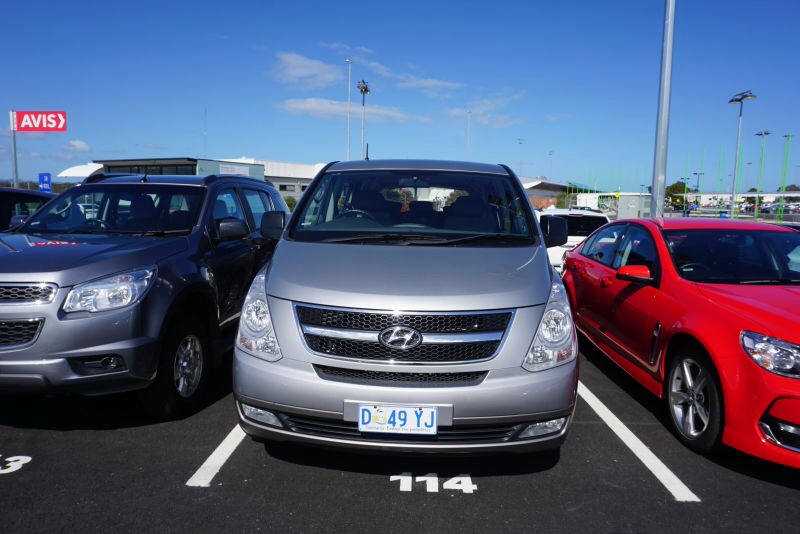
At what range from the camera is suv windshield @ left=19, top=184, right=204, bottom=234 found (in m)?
4.87

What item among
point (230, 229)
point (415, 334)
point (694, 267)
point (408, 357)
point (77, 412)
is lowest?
point (77, 412)

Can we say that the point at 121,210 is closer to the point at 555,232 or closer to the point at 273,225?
the point at 273,225

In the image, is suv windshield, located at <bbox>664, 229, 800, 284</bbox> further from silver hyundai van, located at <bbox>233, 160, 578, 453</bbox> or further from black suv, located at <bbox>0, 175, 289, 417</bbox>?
black suv, located at <bbox>0, 175, 289, 417</bbox>

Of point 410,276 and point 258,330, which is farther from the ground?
point 410,276

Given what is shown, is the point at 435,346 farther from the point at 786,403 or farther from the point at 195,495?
the point at 786,403

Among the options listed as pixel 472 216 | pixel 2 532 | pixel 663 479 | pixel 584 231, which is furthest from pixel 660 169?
pixel 2 532

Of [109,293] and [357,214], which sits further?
[357,214]

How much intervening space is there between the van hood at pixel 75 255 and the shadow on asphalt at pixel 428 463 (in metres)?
1.55

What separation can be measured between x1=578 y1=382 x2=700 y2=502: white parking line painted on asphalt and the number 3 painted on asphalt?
3752mm

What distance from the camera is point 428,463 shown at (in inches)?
141

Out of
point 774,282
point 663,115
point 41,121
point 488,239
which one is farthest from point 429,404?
point 41,121

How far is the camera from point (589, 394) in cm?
501

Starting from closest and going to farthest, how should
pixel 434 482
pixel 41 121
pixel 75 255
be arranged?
pixel 434 482 < pixel 75 255 < pixel 41 121

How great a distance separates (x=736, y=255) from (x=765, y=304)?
1.07 m
